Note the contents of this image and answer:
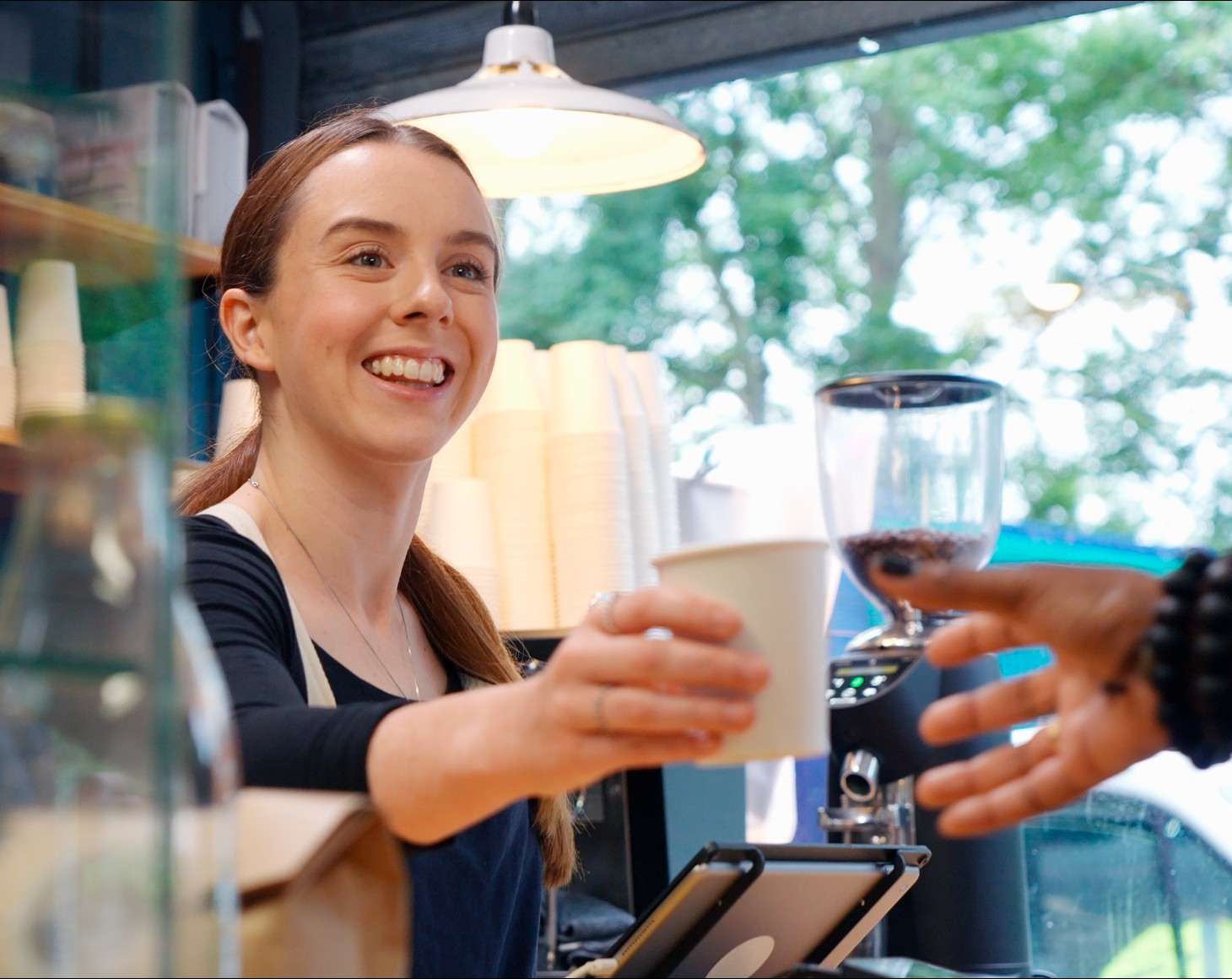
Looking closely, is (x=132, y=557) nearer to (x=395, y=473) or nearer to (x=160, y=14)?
(x=160, y=14)

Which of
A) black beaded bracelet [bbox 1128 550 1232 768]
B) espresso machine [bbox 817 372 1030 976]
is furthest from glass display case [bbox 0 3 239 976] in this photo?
espresso machine [bbox 817 372 1030 976]

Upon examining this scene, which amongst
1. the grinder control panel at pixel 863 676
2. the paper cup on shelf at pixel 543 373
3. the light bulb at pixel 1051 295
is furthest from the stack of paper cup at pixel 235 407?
the light bulb at pixel 1051 295

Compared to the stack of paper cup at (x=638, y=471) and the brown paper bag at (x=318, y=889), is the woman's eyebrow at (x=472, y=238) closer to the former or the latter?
the brown paper bag at (x=318, y=889)

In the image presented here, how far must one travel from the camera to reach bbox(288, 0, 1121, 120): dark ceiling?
10.4ft

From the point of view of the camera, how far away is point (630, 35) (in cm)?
342

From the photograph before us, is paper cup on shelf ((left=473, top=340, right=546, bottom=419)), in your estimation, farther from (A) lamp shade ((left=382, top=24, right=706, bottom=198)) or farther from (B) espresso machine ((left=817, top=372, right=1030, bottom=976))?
(B) espresso machine ((left=817, top=372, right=1030, bottom=976))

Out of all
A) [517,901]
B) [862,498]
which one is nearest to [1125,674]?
[862,498]

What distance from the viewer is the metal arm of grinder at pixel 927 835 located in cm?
164

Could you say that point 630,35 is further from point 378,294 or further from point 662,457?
point 378,294

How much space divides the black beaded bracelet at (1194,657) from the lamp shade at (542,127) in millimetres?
1486

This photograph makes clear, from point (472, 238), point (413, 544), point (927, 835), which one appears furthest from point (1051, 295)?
point (472, 238)

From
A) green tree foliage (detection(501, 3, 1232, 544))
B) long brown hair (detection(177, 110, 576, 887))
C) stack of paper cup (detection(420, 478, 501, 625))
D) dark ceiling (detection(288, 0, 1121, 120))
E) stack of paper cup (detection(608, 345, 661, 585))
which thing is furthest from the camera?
green tree foliage (detection(501, 3, 1232, 544))

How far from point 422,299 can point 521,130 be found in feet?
2.99

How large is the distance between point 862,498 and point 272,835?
2.15 feet
